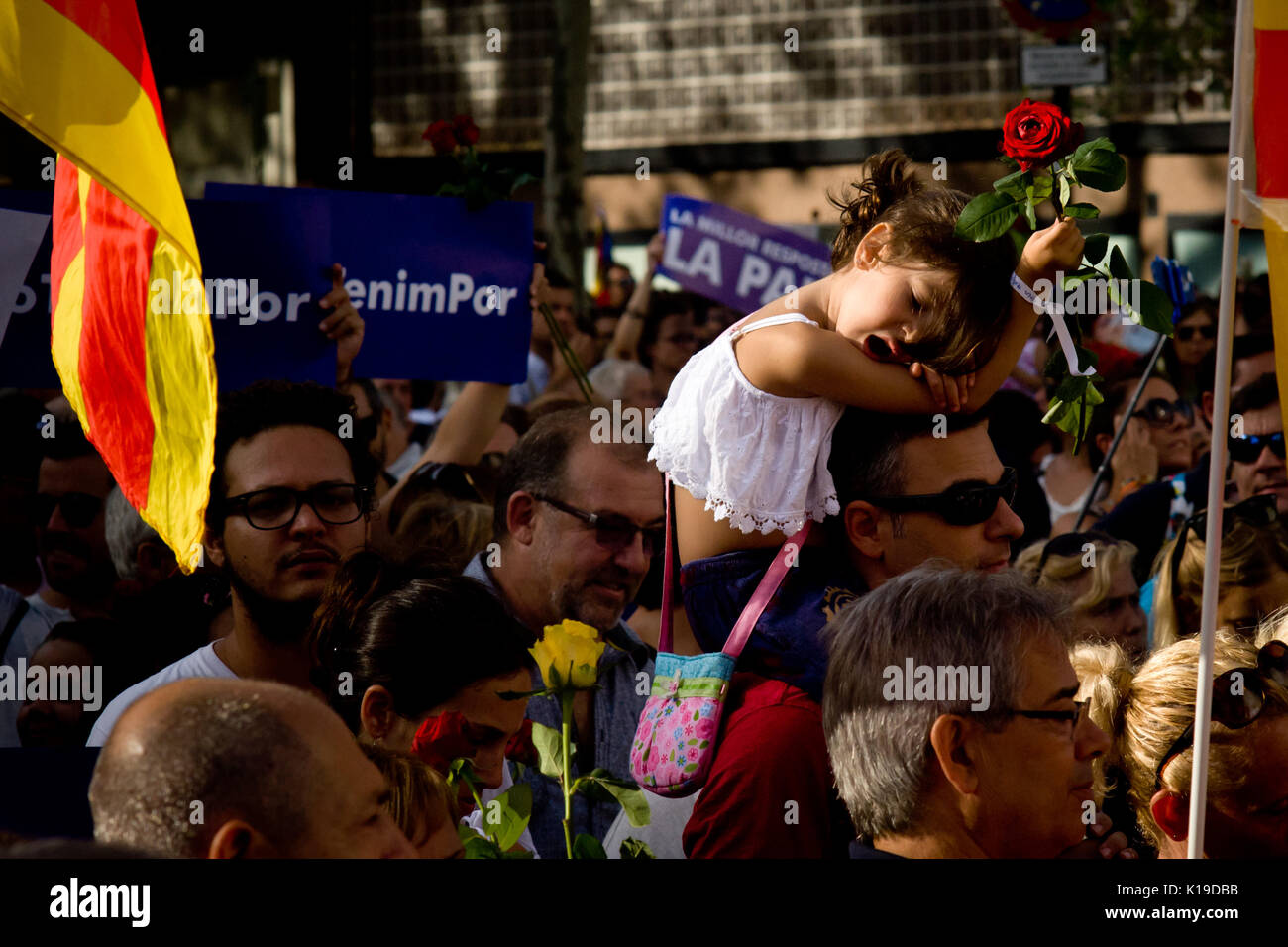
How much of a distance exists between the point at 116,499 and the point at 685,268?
3.28m

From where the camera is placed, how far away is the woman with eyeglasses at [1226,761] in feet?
9.86

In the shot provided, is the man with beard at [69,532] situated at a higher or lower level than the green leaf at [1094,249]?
lower

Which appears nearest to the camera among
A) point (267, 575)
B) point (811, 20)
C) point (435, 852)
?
point (435, 852)

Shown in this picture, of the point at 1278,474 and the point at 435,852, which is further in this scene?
the point at 1278,474

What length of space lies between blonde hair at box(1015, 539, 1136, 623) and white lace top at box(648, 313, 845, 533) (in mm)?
1714

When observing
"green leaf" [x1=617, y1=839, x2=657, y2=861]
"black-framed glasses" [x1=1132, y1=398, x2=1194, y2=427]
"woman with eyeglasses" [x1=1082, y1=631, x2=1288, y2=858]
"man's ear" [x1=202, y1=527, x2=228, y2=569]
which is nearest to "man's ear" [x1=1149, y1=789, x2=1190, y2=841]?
"woman with eyeglasses" [x1=1082, y1=631, x2=1288, y2=858]

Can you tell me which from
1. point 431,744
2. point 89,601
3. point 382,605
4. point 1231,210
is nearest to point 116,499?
point 89,601

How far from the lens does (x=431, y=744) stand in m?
2.94

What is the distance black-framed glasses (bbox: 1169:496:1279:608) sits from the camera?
14.9 feet

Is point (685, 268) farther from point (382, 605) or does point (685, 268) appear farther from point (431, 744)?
point (431, 744)

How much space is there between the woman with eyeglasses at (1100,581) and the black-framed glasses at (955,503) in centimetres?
153

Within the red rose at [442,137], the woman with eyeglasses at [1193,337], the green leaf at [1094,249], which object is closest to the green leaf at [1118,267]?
the green leaf at [1094,249]

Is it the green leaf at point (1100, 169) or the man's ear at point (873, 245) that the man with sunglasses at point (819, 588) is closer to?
the man's ear at point (873, 245)
